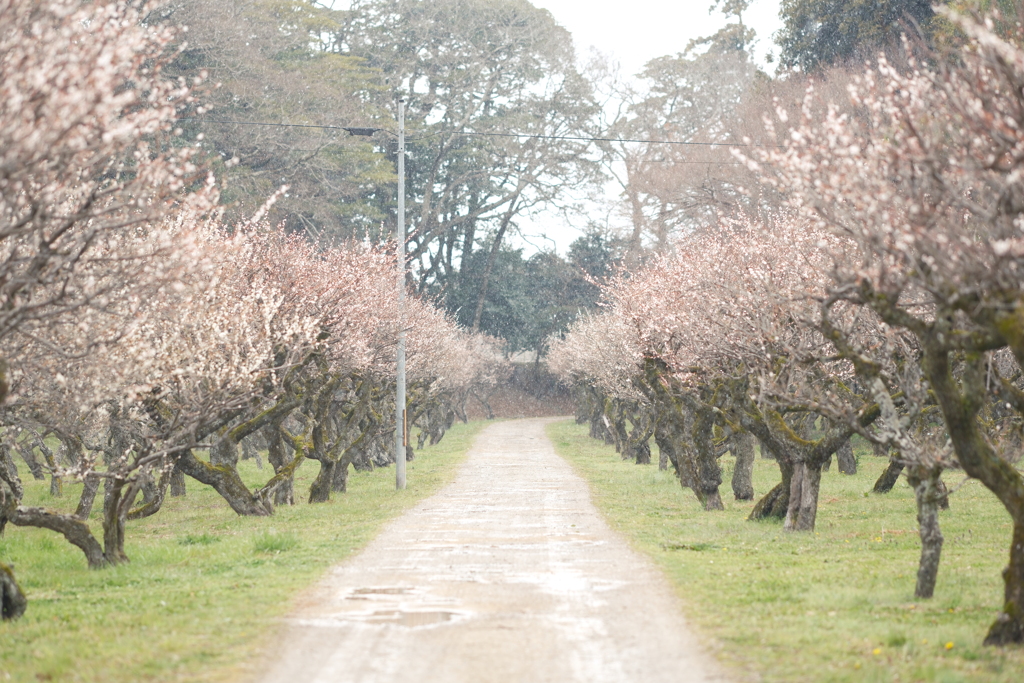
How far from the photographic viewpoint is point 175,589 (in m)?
14.3

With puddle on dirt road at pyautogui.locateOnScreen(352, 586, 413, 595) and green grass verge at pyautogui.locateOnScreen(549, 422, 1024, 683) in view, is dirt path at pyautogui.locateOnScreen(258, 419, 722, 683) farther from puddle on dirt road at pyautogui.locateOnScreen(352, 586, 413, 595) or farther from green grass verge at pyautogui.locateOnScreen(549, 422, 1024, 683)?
green grass verge at pyautogui.locateOnScreen(549, 422, 1024, 683)

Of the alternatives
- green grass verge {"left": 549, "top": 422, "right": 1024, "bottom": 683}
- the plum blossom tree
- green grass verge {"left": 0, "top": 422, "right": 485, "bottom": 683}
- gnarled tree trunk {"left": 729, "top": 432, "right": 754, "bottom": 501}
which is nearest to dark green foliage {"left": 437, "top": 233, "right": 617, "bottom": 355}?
gnarled tree trunk {"left": 729, "top": 432, "right": 754, "bottom": 501}

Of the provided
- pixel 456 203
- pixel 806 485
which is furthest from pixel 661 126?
pixel 806 485

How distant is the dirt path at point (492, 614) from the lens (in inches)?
364

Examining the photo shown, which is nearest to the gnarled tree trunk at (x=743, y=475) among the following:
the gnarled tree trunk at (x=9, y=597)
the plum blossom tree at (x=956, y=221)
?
the plum blossom tree at (x=956, y=221)

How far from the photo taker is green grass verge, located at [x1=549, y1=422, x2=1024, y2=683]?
9.52 m

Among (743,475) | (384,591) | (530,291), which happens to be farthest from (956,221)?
(530,291)

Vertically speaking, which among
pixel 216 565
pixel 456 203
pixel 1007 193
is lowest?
pixel 216 565

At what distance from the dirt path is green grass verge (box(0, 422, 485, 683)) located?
0.61m

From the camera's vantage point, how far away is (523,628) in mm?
10961

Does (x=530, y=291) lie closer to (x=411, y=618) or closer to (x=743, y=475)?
(x=743, y=475)

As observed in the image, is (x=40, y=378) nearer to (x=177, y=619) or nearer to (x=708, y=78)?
(x=177, y=619)

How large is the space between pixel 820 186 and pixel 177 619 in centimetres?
823

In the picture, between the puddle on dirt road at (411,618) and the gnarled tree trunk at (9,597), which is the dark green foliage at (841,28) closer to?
the puddle on dirt road at (411,618)
